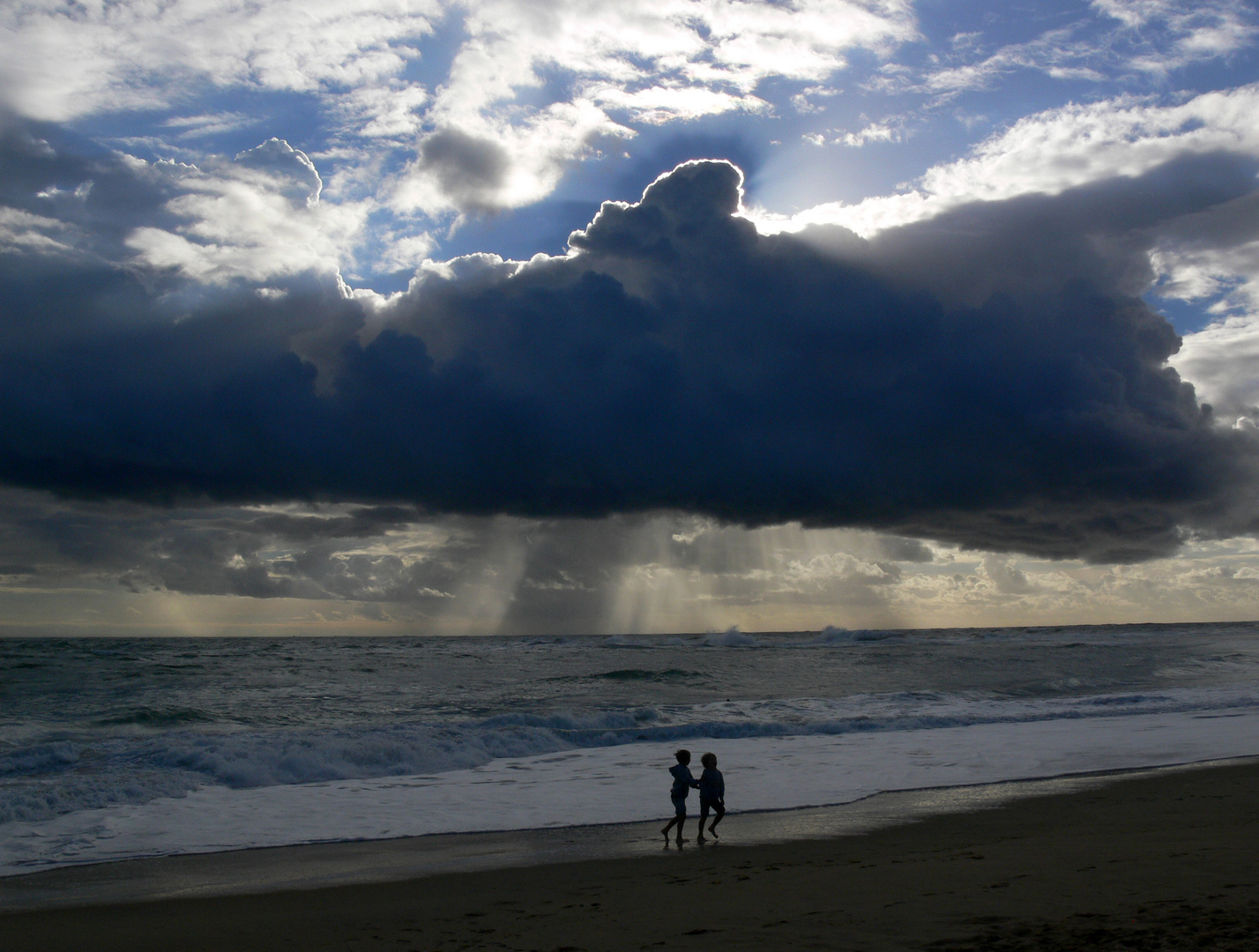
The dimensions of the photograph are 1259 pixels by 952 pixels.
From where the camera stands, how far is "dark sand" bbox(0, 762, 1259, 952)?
21.8 ft

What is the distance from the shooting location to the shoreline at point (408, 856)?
972 centimetres

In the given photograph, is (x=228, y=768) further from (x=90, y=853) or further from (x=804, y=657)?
(x=804, y=657)

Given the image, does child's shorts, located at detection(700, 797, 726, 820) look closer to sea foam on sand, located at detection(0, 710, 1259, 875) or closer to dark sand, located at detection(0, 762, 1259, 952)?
dark sand, located at detection(0, 762, 1259, 952)

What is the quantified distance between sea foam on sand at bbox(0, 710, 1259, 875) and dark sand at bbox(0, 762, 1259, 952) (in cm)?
293

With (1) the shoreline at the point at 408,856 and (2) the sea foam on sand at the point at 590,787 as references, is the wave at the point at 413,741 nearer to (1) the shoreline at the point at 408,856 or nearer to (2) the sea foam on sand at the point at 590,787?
(2) the sea foam on sand at the point at 590,787

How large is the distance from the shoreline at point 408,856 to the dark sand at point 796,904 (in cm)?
32

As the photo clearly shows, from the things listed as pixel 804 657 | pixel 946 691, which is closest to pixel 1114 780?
pixel 946 691

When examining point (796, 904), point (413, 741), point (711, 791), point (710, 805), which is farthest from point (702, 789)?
point (413, 741)

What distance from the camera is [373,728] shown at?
22531 millimetres

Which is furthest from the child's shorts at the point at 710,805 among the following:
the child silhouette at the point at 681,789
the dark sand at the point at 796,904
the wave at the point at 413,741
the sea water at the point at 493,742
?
the wave at the point at 413,741

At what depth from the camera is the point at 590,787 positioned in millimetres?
16141

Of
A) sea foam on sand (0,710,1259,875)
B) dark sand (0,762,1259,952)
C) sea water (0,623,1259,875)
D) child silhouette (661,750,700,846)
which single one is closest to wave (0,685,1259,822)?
sea water (0,623,1259,875)

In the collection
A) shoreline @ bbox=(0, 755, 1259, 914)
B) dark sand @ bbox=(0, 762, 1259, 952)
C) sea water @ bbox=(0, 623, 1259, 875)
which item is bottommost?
sea water @ bbox=(0, 623, 1259, 875)

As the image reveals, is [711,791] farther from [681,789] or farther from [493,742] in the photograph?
[493,742]
